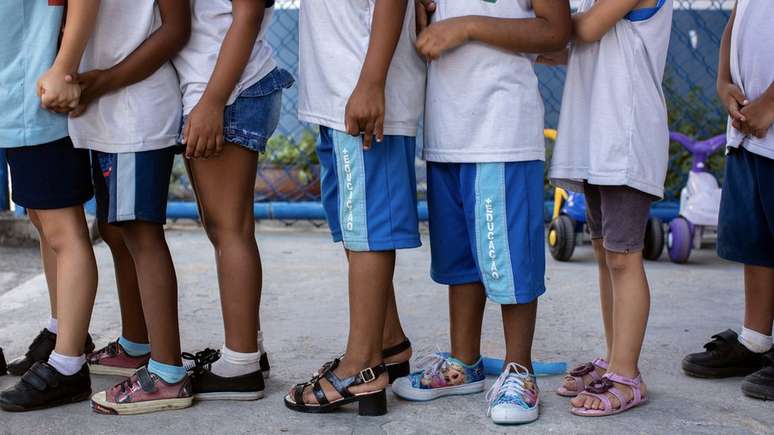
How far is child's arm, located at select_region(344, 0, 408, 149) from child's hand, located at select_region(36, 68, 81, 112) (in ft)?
2.12

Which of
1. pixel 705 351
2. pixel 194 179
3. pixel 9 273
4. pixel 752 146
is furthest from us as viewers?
pixel 9 273

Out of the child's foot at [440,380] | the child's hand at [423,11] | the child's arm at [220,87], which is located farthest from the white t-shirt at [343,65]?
the child's foot at [440,380]

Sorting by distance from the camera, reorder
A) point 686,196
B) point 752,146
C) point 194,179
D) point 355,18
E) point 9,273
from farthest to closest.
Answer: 1. point 686,196
2. point 9,273
3. point 752,146
4. point 194,179
5. point 355,18

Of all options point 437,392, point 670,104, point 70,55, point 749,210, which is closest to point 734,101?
point 749,210

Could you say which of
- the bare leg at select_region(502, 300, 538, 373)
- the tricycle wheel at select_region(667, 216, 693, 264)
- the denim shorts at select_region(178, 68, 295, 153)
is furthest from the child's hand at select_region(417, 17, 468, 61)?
the tricycle wheel at select_region(667, 216, 693, 264)

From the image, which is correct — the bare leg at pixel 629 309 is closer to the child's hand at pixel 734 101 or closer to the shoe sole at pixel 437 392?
the shoe sole at pixel 437 392

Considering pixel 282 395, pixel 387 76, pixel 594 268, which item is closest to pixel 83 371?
pixel 282 395

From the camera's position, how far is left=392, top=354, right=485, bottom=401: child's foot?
2.57m

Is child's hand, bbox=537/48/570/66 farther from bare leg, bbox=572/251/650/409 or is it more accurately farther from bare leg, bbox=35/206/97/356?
bare leg, bbox=35/206/97/356

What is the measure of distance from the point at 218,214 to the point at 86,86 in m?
0.44

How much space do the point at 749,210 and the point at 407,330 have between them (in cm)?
114

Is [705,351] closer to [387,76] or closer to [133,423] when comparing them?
[387,76]

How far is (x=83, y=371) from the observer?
101 inches

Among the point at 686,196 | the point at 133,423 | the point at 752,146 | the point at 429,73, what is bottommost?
the point at 133,423
